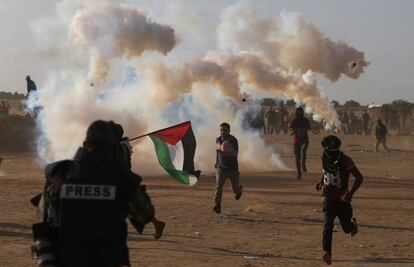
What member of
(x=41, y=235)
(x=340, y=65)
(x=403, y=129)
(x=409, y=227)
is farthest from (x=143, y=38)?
(x=403, y=129)

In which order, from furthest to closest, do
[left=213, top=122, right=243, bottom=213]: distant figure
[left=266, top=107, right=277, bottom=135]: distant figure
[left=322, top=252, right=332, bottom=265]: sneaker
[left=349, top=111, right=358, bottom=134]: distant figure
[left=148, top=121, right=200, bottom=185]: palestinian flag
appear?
[left=349, top=111, right=358, bottom=134]: distant figure → [left=266, top=107, right=277, bottom=135]: distant figure → [left=213, top=122, right=243, bottom=213]: distant figure → [left=148, top=121, right=200, bottom=185]: palestinian flag → [left=322, top=252, right=332, bottom=265]: sneaker

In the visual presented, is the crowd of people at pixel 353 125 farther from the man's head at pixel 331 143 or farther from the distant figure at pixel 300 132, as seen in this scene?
the man's head at pixel 331 143

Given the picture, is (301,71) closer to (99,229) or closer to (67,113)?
(67,113)

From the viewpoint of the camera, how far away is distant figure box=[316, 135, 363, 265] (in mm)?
8328

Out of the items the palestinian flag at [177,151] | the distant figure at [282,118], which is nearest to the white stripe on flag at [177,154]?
the palestinian flag at [177,151]

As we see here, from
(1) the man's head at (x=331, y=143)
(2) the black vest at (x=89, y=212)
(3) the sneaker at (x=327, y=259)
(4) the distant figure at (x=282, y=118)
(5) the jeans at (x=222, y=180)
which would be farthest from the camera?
(4) the distant figure at (x=282, y=118)

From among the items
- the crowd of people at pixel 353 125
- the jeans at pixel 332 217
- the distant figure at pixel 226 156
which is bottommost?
the jeans at pixel 332 217

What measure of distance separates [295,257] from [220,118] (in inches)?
654

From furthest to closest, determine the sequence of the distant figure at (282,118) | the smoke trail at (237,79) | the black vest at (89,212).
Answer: the distant figure at (282,118), the smoke trail at (237,79), the black vest at (89,212)

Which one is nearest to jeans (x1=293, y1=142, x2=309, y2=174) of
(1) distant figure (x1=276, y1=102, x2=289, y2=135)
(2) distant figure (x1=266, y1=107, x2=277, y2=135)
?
(1) distant figure (x1=276, y1=102, x2=289, y2=135)

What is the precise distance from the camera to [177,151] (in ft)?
38.4

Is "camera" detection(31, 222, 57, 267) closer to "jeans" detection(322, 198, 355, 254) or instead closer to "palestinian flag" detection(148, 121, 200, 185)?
"jeans" detection(322, 198, 355, 254)

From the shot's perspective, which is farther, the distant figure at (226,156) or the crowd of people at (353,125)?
the crowd of people at (353,125)

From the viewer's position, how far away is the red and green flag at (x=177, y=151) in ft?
35.2
